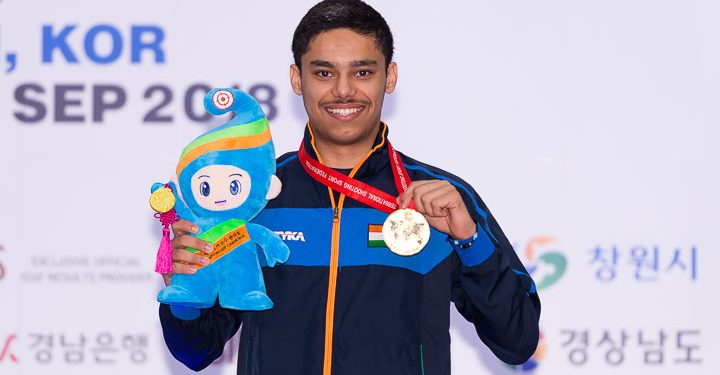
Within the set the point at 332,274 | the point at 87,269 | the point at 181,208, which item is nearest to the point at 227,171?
the point at 181,208

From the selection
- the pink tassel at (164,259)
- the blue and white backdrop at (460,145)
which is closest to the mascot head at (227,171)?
the pink tassel at (164,259)

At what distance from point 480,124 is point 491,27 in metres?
0.45

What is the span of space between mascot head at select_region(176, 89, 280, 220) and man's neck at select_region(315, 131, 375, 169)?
0.59ft

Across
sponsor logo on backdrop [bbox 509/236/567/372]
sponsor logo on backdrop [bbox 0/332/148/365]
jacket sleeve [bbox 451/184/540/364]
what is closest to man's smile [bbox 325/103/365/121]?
jacket sleeve [bbox 451/184/540/364]

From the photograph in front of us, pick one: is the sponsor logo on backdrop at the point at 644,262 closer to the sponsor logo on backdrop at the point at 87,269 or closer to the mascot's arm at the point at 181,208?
the sponsor logo on backdrop at the point at 87,269

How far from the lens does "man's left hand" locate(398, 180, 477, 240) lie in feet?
6.67

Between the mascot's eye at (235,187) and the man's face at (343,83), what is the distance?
0.83 feet

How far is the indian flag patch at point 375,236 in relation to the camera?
2.20m

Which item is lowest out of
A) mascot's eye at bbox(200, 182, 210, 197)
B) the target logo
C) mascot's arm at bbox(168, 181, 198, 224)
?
mascot's arm at bbox(168, 181, 198, 224)

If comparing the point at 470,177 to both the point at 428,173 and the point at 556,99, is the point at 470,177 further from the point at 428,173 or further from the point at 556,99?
the point at 428,173

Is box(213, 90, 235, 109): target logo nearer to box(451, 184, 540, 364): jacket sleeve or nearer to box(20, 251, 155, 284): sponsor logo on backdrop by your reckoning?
box(451, 184, 540, 364): jacket sleeve

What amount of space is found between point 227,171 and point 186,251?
221 millimetres

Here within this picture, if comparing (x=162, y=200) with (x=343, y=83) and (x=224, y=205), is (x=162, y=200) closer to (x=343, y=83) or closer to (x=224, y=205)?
(x=224, y=205)

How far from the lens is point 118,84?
13.4 ft
